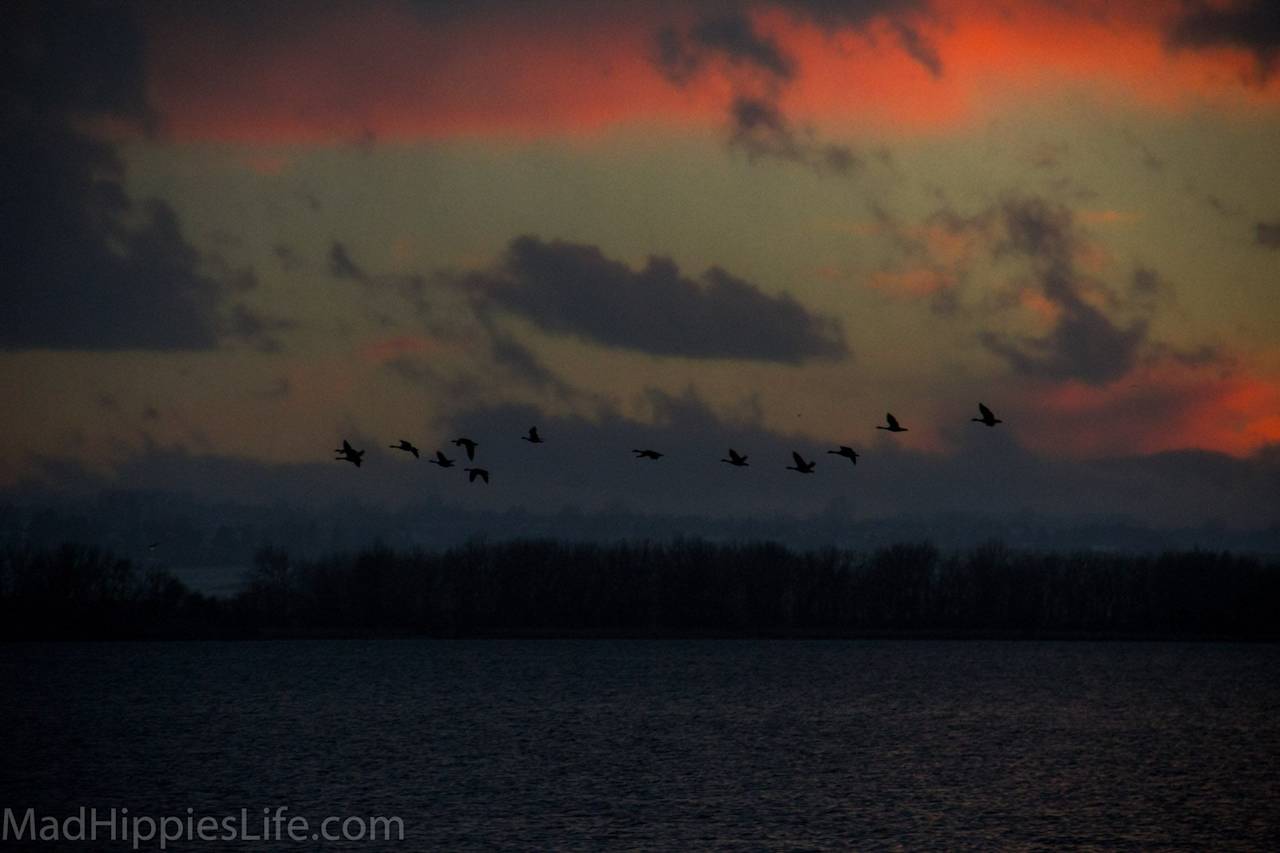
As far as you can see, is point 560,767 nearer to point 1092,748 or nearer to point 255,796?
point 255,796

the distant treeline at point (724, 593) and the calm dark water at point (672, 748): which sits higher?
the distant treeline at point (724, 593)

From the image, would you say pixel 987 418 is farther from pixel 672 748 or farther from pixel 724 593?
pixel 724 593

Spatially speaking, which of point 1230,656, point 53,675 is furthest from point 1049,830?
point 1230,656

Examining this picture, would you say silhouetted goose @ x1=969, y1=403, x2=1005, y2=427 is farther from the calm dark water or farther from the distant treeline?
the distant treeline

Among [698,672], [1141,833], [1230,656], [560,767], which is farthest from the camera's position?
[1230,656]

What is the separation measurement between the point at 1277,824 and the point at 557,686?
47.9 metres

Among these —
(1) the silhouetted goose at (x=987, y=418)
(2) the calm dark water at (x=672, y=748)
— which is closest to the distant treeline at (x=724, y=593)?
(2) the calm dark water at (x=672, y=748)

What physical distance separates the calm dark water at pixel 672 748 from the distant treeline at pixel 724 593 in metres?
15.2

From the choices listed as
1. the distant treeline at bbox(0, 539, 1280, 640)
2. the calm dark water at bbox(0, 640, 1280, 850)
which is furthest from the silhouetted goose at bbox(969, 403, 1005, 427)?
the distant treeline at bbox(0, 539, 1280, 640)

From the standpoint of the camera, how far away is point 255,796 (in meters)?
46.3

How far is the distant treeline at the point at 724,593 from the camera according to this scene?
387ft

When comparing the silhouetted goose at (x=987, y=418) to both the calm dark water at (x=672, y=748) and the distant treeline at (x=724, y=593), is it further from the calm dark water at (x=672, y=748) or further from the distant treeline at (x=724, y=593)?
the distant treeline at (x=724, y=593)

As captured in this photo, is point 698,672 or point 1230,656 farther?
point 1230,656

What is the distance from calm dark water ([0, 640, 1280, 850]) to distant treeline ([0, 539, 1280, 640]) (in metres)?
15.2
